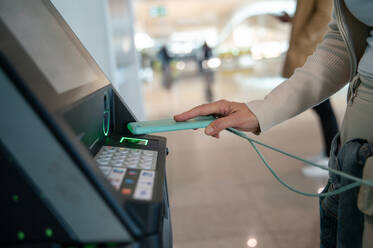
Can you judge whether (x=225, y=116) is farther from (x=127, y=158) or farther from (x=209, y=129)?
(x=127, y=158)

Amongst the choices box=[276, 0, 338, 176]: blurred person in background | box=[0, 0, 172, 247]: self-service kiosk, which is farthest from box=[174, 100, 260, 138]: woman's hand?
box=[276, 0, 338, 176]: blurred person in background

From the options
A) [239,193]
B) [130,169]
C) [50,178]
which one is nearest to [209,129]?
[130,169]

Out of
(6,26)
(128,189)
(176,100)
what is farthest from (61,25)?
(176,100)

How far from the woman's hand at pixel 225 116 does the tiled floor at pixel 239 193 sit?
26.3 inches

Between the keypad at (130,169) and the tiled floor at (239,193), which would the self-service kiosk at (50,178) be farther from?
the tiled floor at (239,193)

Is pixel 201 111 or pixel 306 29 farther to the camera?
pixel 306 29

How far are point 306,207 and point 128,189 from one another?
136 cm

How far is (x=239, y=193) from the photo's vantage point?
1.79 meters

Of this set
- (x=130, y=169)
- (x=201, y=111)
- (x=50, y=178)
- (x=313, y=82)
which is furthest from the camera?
(x=313, y=82)

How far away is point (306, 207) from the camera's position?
5.16ft

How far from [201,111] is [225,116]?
56 mm

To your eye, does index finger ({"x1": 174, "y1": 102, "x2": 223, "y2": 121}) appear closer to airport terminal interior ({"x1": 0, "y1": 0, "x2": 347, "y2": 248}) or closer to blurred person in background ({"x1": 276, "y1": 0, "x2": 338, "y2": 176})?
airport terminal interior ({"x1": 0, "y1": 0, "x2": 347, "y2": 248})

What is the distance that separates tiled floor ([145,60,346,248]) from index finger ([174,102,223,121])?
72cm

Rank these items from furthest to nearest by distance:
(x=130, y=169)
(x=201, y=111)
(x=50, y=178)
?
(x=201, y=111) < (x=130, y=169) < (x=50, y=178)
